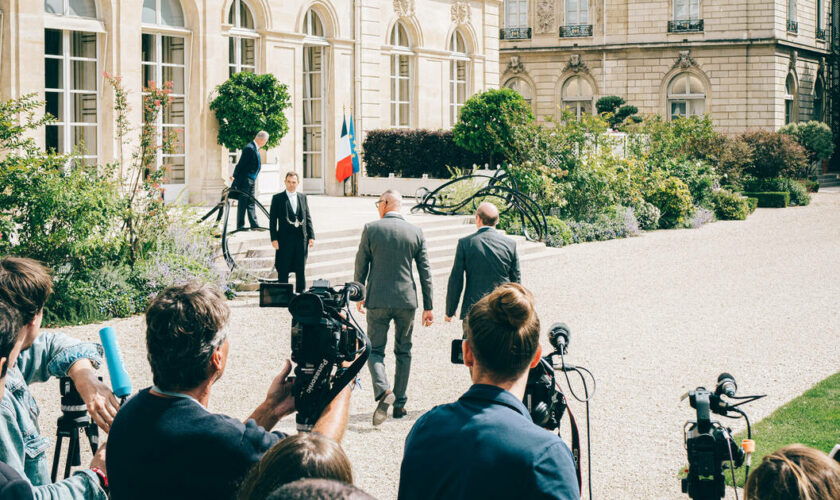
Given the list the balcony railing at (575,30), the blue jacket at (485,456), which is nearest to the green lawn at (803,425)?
the blue jacket at (485,456)

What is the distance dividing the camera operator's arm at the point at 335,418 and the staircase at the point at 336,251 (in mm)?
8967

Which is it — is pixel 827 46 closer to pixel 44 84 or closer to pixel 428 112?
pixel 428 112

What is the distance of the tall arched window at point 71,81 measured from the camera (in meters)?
15.6

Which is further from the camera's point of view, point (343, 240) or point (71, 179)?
point (343, 240)

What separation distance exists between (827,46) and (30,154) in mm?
40411

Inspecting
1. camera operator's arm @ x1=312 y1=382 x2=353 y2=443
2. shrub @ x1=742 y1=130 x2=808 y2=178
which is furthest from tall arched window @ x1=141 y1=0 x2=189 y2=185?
shrub @ x1=742 y1=130 x2=808 y2=178

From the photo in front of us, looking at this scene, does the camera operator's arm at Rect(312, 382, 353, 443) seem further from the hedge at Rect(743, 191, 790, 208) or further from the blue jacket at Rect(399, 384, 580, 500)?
the hedge at Rect(743, 191, 790, 208)

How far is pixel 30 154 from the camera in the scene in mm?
10180

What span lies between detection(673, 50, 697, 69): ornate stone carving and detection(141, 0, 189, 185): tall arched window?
25864 mm

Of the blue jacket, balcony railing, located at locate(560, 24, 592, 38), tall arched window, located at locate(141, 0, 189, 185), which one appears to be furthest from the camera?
balcony railing, located at locate(560, 24, 592, 38)

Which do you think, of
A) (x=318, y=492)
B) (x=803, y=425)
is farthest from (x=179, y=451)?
(x=803, y=425)

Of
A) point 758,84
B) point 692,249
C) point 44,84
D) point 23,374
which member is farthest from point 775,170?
point 23,374

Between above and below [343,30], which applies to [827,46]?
above

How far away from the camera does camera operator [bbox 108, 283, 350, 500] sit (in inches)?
101
